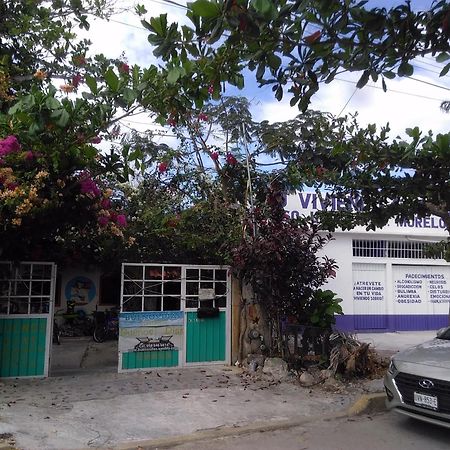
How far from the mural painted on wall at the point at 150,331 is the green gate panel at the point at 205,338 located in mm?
196

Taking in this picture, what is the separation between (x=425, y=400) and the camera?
568 cm

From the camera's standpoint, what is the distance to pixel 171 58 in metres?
4.73

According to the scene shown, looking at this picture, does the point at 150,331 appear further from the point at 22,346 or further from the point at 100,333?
the point at 100,333

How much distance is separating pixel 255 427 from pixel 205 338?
3326mm

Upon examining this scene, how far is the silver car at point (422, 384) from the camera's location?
5.54 meters

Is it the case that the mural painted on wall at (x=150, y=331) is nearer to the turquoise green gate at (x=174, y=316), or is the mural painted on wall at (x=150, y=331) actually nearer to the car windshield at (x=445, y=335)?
the turquoise green gate at (x=174, y=316)

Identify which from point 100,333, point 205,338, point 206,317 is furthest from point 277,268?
point 100,333

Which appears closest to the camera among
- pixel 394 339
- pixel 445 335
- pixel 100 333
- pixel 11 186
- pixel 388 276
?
pixel 11 186

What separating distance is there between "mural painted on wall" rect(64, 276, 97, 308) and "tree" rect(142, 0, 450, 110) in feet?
37.8

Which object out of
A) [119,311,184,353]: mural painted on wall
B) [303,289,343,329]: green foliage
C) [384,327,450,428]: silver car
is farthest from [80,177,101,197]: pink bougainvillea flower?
[384,327,450,428]: silver car

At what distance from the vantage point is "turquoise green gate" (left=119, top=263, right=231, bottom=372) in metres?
8.73

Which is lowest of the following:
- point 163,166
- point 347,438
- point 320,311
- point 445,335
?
point 347,438

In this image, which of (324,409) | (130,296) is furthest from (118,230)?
(324,409)

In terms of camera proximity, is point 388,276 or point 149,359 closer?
point 149,359
